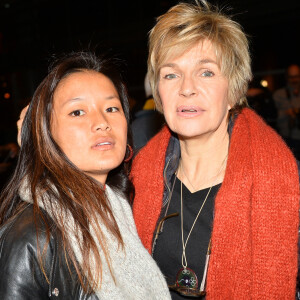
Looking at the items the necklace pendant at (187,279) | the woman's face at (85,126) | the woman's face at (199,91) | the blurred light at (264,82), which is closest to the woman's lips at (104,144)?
the woman's face at (85,126)

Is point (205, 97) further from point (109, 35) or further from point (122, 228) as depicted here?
point (109, 35)

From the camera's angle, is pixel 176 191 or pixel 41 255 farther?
pixel 176 191

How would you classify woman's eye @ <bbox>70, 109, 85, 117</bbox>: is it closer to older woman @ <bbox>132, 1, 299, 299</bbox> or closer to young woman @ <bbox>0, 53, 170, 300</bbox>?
young woman @ <bbox>0, 53, 170, 300</bbox>

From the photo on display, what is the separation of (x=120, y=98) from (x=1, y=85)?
1079 centimetres

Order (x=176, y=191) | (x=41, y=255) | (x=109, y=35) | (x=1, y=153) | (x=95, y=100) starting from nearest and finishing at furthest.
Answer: (x=41, y=255)
(x=95, y=100)
(x=176, y=191)
(x=1, y=153)
(x=109, y=35)

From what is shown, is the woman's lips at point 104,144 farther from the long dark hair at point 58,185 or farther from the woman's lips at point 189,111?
the woman's lips at point 189,111

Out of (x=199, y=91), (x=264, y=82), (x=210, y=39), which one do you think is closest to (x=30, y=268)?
(x=199, y=91)

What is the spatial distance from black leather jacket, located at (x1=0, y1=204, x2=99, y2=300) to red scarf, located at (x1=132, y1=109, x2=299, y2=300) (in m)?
0.59

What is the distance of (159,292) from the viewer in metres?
1.53

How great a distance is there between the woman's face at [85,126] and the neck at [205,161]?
41 centimetres

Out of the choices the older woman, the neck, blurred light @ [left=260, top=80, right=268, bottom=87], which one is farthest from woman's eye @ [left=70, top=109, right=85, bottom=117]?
blurred light @ [left=260, top=80, right=268, bottom=87]

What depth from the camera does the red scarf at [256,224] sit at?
147 cm

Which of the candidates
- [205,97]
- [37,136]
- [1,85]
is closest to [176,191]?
[205,97]

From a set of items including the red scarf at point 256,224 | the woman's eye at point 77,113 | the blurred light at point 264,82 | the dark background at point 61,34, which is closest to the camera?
the red scarf at point 256,224
